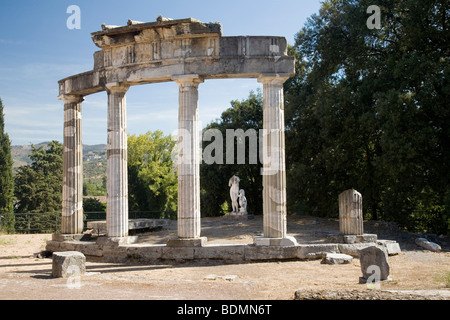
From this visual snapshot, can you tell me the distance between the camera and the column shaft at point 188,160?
12633 millimetres

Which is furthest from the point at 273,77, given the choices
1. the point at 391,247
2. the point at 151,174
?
the point at 151,174

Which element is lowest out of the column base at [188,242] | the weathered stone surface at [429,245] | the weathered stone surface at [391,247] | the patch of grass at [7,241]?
the patch of grass at [7,241]

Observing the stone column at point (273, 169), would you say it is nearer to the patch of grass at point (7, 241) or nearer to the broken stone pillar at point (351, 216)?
the broken stone pillar at point (351, 216)

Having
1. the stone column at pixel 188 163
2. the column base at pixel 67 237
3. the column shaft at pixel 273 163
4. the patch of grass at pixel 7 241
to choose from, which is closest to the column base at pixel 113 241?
the stone column at pixel 188 163

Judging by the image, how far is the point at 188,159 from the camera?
12.7 metres

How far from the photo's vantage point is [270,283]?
9297mm

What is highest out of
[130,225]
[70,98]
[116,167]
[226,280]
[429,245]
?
[70,98]

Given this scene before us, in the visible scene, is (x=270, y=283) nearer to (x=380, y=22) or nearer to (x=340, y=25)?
(x=380, y=22)

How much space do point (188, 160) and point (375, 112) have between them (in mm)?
11692

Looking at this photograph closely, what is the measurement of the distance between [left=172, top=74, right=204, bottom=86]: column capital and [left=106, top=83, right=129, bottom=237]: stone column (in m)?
2.10

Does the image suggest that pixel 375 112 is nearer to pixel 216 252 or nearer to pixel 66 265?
pixel 216 252

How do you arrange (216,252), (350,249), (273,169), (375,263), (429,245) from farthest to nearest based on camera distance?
(429,245)
(350,249)
(273,169)
(216,252)
(375,263)

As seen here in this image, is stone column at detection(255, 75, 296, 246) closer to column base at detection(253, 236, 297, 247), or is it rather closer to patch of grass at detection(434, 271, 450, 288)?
column base at detection(253, 236, 297, 247)
